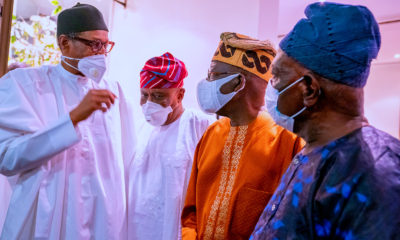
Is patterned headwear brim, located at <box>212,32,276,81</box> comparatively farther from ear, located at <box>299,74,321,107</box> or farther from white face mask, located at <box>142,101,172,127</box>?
white face mask, located at <box>142,101,172,127</box>

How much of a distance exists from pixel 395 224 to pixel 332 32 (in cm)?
57

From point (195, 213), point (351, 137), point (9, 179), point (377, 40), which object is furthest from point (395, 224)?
point (9, 179)

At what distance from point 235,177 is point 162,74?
1.16m

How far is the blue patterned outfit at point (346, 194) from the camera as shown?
3.01 ft

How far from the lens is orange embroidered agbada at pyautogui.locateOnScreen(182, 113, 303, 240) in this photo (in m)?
1.64

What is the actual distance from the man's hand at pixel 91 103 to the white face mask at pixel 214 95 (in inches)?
20.7

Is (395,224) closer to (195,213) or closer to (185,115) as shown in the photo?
(195,213)

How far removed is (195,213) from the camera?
195cm

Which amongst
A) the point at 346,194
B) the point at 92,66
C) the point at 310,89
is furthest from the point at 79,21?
the point at 346,194

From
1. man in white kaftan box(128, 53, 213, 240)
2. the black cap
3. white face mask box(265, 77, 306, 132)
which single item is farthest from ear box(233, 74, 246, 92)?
the black cap

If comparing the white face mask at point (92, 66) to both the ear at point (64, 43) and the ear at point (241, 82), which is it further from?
the ear at point (241, 82)

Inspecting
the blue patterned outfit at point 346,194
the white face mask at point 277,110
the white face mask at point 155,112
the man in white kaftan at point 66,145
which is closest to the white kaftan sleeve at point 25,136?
the man in white kaftan at point 66,145

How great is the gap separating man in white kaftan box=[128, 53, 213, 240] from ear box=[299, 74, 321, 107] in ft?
4.75

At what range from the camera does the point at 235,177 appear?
5.68ft
